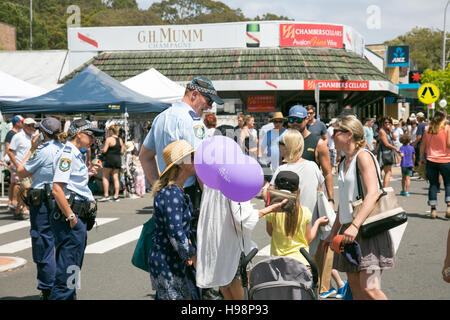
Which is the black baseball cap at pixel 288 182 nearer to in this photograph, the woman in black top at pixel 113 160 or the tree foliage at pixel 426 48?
the woman in black top at pixel 113 160

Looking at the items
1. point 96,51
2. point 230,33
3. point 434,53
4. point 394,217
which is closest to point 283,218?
point 394,217

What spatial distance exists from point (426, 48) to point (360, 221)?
310ft

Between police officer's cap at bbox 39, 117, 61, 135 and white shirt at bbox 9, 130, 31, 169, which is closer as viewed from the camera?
police officer's cap at bbox 39, 117, 61, 135

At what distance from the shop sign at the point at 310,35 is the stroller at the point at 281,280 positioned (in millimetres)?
25968

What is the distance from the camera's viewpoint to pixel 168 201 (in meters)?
3.71

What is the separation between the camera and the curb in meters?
7.38

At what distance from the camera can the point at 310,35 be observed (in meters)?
29.2

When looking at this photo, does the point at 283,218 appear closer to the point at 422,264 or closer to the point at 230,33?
the point at 422,264

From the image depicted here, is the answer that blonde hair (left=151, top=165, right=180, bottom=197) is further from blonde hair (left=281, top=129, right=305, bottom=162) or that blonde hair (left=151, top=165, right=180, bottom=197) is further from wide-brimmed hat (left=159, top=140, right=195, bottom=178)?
blonde hair (left=281, top=129, right=305, bottom=162)

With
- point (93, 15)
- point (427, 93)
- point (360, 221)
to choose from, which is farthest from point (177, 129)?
point (93, 15)

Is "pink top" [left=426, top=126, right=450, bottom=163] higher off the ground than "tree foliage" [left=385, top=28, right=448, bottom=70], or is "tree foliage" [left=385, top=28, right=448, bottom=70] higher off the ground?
"tree foliage" [left=385, top=28, right=448, bottom=70]

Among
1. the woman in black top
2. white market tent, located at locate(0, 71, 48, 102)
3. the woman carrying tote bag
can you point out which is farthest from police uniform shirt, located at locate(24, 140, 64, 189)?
white market tent, located at locate(0, 71, 48, 102)

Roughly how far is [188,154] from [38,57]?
1215 inches

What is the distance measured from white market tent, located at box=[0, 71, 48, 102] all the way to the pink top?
1016 centimetres
